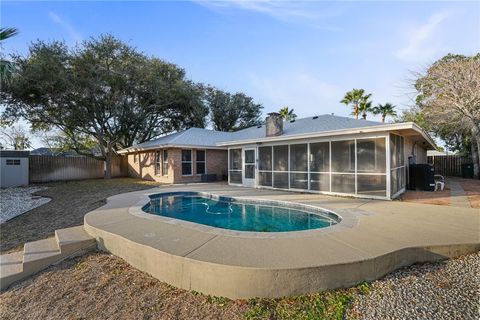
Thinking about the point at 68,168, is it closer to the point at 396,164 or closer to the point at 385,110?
the point at 396,164

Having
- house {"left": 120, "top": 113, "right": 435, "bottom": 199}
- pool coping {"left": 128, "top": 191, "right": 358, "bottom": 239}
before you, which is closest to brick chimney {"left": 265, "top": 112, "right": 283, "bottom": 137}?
house {"left": 120, "top": 113, "right": 435, "bottom": 199}

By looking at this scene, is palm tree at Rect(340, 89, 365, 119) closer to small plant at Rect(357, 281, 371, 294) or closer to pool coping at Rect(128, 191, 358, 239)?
pool coping at Rect(128, 191, 358, 239)

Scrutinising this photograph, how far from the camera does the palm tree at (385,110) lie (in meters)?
25.5

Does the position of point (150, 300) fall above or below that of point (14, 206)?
below

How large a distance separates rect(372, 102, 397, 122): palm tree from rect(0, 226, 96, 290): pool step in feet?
90.7

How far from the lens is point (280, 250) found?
3.77 metres

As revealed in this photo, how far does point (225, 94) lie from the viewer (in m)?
30.9

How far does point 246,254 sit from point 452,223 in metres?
4.84

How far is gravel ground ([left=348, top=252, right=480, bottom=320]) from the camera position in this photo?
2.76 meters

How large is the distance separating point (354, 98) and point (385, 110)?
3578 millimetres

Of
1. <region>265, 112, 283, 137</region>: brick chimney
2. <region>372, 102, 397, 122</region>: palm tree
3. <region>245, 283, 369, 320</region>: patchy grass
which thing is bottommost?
<region>245, 283, 369, 320</region>: patchy grass

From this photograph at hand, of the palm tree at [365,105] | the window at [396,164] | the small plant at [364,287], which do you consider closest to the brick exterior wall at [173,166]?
the window at [396,164]

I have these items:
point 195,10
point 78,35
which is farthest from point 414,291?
point 78,35

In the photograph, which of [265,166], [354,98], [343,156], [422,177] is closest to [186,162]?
[265,166]
